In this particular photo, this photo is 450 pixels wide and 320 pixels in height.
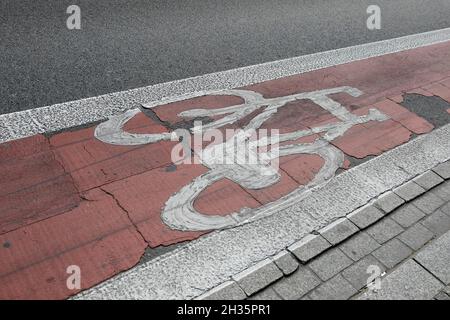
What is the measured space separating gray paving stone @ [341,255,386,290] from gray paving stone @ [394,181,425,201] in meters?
0.99

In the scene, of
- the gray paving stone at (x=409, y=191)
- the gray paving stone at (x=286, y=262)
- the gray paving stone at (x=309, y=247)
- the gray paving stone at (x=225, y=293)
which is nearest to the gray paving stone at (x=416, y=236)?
the gray paving stone at (x=409, y=191)

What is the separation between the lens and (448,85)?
641cm

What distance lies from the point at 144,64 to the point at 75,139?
78.5 inches

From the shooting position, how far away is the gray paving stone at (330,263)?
10.4 ft

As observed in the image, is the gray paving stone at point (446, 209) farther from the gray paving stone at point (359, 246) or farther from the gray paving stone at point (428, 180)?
the gray paving stone at point (359, 246)

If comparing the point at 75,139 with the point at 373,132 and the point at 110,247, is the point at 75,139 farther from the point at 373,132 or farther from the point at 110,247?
the point at 373,132

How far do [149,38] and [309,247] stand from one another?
4.67 meters

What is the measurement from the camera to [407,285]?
3129 millimetres

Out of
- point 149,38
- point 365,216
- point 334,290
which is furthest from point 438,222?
point 149,38

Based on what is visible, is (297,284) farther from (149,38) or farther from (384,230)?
(149,38)

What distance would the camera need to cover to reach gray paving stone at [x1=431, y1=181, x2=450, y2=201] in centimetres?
409

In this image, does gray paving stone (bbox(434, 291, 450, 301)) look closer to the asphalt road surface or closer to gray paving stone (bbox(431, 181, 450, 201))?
gray paving stone (bbox(431, 181, 450, 201))

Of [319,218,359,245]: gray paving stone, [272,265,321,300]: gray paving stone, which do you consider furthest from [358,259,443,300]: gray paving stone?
[319,218,359,245]: gray paving stone

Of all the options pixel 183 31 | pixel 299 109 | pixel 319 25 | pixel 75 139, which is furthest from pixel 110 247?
pixel 319 25
